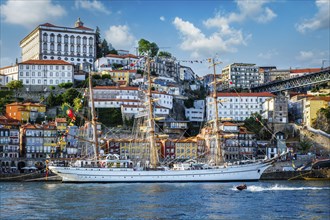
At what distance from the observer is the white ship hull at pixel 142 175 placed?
65.1 meters

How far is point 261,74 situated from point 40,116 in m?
70.2

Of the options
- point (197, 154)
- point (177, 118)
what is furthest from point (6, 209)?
point (177, 118)

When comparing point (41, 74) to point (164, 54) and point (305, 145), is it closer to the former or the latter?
point (164, 54)

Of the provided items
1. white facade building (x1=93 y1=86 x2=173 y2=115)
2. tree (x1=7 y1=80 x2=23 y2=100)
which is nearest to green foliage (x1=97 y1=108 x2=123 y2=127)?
white facade building (x1=93 y1=86 x2=173 y2=115)

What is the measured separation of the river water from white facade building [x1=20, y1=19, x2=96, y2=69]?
67287 mm

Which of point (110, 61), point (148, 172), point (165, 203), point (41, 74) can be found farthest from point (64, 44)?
point (165, 203)

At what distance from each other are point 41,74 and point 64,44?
17.2 m

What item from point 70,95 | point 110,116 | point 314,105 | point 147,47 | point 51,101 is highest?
point 147,47

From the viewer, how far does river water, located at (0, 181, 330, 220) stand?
35375 mm

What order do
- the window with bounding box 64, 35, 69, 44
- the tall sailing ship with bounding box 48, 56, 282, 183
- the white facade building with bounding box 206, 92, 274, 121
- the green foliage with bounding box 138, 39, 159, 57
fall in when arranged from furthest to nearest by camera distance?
1. the green foliage with bounding box 138, 39, 159, 57
2. the window with bounding box 64, 35, 69, 44
3. the white facade building with bounding box 206, 92, 274, 121
4. the tall sailing ship with bounding box 48, 56, 282, 183

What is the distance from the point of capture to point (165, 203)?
1633 inches

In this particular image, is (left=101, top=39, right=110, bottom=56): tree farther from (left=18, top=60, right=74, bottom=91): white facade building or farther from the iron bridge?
the iron bridge

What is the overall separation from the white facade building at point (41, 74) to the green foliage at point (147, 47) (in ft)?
92.5

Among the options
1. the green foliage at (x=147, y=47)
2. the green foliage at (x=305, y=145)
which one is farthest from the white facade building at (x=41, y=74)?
the green foliage at (x=305, y=145)
